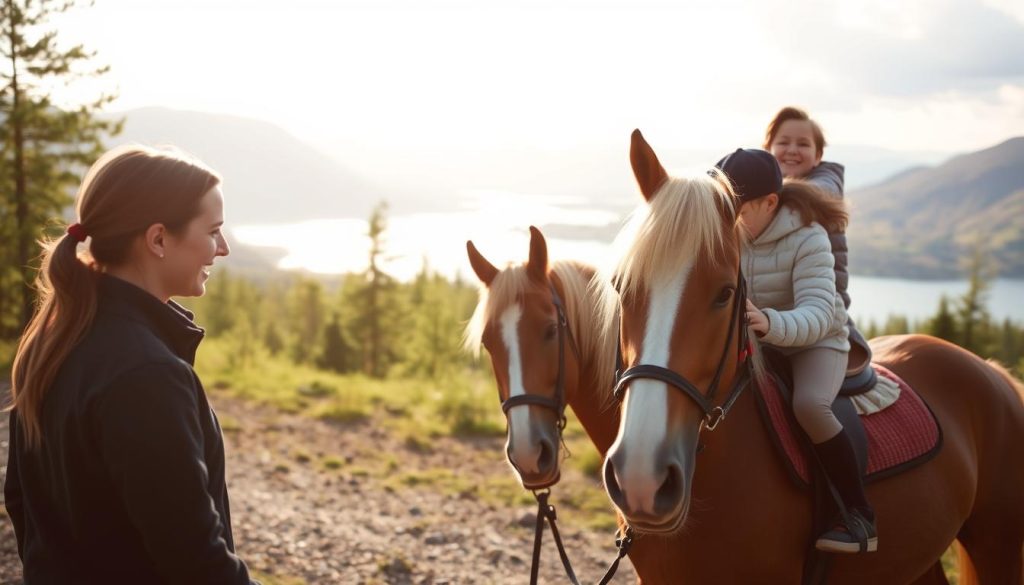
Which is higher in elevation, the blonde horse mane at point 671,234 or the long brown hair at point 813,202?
the long brown hair at point 813,202

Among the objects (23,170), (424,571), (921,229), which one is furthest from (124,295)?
(921,229)

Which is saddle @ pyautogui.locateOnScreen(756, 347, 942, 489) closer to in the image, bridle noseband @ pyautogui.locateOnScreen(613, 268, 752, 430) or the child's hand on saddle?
bridle noseband @ pyautogui.locateOnScreen(613, 268, 752, 430)

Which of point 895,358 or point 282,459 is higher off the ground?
point 895,358

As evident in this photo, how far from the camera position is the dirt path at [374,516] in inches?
237

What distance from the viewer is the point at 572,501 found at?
8.72 meters

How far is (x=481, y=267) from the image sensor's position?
399 cm

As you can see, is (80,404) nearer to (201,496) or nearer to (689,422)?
(201,496)

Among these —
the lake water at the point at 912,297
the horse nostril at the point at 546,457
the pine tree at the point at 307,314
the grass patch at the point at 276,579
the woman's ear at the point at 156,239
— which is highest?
the woman's ear at the point at 156,239

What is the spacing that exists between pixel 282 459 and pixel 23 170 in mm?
10333

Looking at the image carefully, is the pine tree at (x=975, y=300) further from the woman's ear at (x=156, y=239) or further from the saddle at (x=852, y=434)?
the woman's ear at (x=156, y=239)

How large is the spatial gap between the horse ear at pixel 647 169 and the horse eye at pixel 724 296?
17.5 inches

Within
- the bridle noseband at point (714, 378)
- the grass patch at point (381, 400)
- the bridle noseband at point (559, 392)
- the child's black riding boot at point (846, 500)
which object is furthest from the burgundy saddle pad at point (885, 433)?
the grass patch at point (381, 400)

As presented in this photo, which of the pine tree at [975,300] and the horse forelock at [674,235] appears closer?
the horse forelock at [674,235]

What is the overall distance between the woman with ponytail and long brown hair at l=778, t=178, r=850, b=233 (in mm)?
2277
